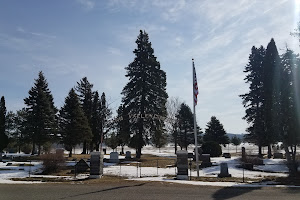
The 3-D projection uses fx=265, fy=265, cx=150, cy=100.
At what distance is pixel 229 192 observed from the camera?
37.5 feet

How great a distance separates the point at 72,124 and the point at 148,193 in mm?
29776

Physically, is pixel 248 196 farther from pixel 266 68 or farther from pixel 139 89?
pixel 139 89

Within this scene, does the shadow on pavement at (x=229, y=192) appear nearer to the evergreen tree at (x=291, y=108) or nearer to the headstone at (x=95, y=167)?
the headstone at (x=95, y=167)

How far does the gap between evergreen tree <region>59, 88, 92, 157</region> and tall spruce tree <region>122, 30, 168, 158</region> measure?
29.3 feet

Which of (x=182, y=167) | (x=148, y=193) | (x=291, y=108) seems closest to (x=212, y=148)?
(x=291, y=108)

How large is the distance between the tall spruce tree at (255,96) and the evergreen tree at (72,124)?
80.4 ft

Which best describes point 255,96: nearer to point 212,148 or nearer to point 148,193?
point 212,148

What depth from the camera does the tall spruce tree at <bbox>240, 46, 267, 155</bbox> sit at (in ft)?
122

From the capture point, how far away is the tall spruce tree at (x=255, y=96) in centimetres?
3703

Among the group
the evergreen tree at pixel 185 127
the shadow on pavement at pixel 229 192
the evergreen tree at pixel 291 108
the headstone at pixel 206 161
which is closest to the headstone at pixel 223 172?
the evergreen tree at pixel 291 108

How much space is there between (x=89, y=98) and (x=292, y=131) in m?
38.2

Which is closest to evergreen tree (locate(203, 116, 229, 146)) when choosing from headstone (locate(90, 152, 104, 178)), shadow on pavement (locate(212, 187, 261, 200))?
headstone (locate(90, 152, 104, 178))

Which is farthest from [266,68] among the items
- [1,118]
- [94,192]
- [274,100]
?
[1,118]

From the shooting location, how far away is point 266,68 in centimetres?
2592
